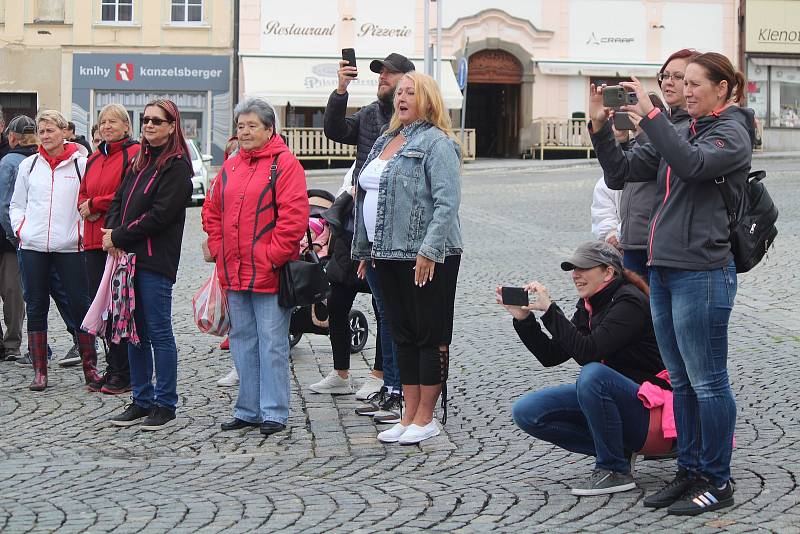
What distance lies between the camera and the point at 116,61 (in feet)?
123

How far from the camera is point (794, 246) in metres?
15.8

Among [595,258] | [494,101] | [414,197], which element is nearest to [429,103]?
[414,197]

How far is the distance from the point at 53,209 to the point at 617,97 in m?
4.50

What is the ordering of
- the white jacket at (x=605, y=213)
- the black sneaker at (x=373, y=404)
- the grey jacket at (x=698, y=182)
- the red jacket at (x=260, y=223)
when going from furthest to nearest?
the white jacket at (x=605, y=213) < the black sneaker at (x=373, y=404) < the red jacket at (x=260, y=223) < the grey jacket at (x=698, y=182)

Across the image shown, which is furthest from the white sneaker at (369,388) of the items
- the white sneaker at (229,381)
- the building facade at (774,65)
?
the building facade at (774,65)

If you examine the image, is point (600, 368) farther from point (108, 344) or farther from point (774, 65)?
point (774, 65)

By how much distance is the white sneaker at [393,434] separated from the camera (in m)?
7.10

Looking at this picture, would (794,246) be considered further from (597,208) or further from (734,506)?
(734,506)

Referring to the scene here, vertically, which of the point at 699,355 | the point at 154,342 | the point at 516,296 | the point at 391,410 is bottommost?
the point at 391,410

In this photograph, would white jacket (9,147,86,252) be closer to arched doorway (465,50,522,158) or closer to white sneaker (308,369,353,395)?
white sneaker (308,369,353,395)

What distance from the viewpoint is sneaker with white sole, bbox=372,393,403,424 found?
25.0 ft

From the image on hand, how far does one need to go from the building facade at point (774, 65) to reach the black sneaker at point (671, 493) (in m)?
35.4

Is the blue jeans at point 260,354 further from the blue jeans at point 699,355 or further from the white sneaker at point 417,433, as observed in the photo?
the blue jeans at point 699,355

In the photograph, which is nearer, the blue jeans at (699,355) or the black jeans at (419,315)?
the blue jeans at (699,355)
